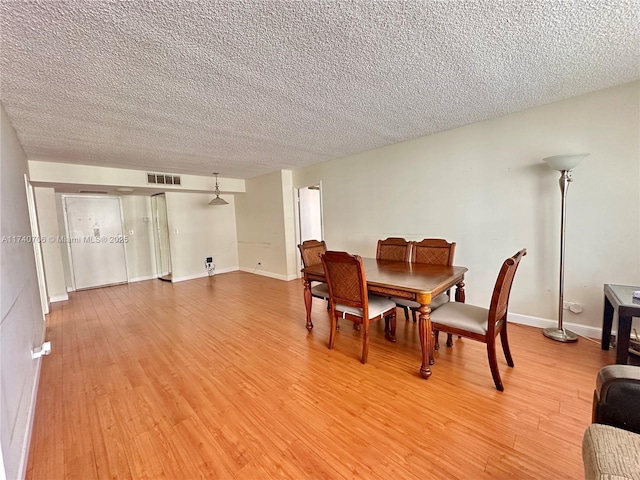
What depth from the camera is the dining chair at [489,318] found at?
5.74 ft

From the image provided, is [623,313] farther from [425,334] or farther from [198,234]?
[198,234]

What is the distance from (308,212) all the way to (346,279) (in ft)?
12.2

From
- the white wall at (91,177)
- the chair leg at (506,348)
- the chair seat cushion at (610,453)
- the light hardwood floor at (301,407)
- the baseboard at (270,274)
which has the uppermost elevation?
the white wall at (91,177)

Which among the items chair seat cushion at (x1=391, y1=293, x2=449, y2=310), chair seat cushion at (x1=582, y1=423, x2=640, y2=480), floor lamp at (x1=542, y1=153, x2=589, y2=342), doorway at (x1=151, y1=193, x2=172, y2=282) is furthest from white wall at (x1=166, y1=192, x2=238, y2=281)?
chair seat cushion at (x1=582, y1=423, x2=640, y2=480)

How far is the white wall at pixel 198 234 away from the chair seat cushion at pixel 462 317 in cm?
554

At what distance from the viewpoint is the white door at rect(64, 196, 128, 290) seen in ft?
16.9

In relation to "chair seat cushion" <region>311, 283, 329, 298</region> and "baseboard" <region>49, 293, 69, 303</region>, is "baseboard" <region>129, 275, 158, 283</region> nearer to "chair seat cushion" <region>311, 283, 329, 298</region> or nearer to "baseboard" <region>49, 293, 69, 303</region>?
"baseboard" <region>49, 293, 69, 303</region>

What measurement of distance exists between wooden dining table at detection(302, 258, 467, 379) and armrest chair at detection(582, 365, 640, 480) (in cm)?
96

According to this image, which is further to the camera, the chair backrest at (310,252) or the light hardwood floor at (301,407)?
the chair backrest at (310,252)

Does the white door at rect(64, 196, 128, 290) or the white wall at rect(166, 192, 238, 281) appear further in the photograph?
the white wall at rect(166, 192, 238, 281)

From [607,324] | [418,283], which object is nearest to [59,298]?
[418,283]

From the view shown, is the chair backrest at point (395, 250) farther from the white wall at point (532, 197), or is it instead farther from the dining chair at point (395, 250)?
the white wall at point (532, 197)

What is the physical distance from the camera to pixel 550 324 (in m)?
2.74

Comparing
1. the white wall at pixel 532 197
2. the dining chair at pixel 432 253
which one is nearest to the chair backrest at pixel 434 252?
the dining chair at pixel 432 253
